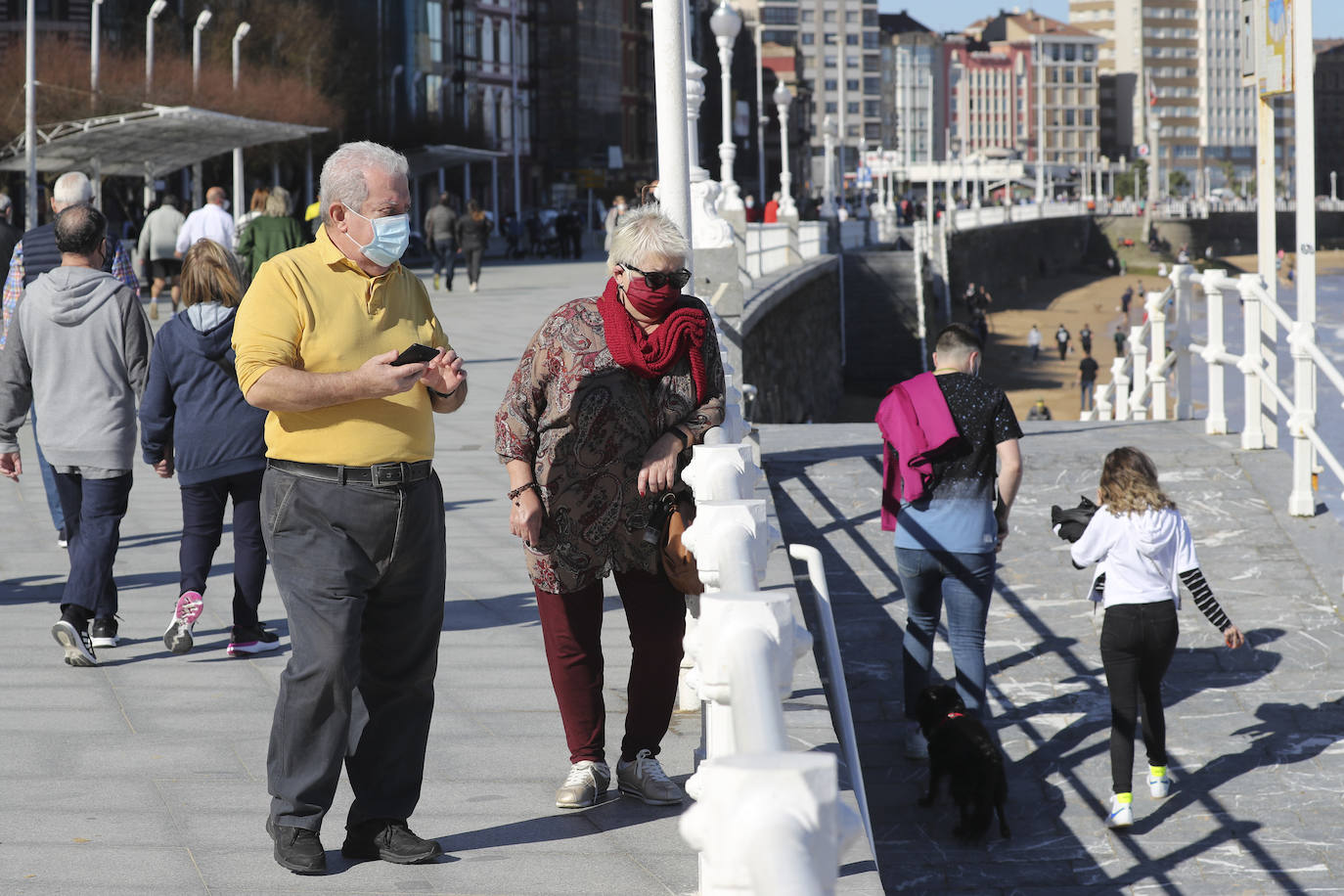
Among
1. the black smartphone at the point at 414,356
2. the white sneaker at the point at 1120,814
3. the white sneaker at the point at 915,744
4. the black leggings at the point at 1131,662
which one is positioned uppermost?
the black smartphone at the point at 414,356

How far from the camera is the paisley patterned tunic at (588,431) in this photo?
414cm

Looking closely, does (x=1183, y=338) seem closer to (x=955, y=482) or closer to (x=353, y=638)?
(x=955, y=482)

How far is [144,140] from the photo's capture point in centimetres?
2741

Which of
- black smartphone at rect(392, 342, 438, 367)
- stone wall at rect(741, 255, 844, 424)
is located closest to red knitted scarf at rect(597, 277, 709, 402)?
black smartphone at rect(392, 342, 438, 367)

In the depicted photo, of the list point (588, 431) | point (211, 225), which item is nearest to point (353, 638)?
point (588, 431)

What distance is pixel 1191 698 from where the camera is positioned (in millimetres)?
7961

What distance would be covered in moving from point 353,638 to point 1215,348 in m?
7.50

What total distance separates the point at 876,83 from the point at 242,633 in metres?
162

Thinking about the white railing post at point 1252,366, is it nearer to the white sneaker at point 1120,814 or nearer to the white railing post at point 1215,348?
the white railing post at point 1215,348

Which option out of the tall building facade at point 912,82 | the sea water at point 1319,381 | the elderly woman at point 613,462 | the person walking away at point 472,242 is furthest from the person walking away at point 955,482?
the tall building facade at point 912,82

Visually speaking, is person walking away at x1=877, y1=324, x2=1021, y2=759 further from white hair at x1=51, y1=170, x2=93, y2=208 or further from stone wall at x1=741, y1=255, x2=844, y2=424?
stone wall at x1=741, y1=255, x2=844, y2=424

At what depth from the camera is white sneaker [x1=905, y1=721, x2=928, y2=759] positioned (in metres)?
6.91

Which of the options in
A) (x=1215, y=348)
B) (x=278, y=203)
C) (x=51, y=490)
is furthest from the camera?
(x=278, y=203)

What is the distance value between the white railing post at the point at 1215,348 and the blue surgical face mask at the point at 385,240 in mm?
7252
